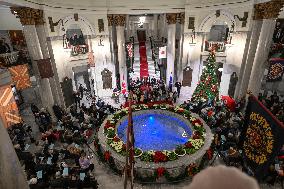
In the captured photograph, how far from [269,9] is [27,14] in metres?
16.6

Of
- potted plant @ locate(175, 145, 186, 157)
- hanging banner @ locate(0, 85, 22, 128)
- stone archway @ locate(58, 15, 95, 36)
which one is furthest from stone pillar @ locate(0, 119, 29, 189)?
stone archway @ locate(58, 15, 95, 36)

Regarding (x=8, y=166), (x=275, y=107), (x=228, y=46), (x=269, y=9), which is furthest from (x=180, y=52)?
(x=8, y=166)

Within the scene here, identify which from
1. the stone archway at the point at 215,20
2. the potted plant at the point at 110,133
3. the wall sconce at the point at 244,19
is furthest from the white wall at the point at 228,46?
the potted plant at the point at 110,133

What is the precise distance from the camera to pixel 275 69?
52.4 ft

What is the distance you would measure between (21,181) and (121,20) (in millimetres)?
19381

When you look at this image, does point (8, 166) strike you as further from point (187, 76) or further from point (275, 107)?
point (187, 76)

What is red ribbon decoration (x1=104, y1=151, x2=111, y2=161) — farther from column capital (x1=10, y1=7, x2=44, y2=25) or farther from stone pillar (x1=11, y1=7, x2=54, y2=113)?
column capital (x1=10, y1=7, x2=44, y2=25)

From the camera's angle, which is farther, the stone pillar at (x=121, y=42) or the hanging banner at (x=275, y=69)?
the stone pillar at (x=121, y=42)

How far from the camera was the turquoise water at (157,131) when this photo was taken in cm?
1378

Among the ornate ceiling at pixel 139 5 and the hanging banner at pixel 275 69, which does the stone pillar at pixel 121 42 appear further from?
the hanging banner at pixel 275 69

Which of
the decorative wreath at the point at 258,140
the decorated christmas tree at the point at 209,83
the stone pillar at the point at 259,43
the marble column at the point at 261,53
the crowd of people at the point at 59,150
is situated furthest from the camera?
the decorated christmas tree at the point at 209,83

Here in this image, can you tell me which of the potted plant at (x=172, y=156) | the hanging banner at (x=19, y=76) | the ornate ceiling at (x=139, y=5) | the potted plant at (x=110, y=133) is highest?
the ornate ceiling at (x=139, y=5)

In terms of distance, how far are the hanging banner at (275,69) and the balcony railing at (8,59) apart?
62.6 feet

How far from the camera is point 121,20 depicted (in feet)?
68.2
